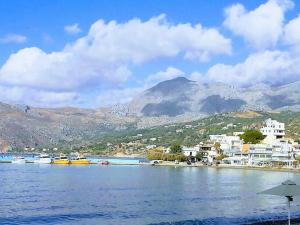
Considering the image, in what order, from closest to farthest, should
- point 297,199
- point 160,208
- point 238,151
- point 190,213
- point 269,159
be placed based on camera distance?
point 190,213
point 160,208
point 297,199
point 269,159
point 238,151

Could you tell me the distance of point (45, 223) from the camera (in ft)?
156

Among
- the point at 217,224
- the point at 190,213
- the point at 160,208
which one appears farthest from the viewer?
the point at 160,208

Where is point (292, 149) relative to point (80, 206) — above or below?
above

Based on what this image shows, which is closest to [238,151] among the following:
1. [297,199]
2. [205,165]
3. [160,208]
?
[205,165]

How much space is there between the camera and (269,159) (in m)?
178

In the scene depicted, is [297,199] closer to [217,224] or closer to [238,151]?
[217,224]

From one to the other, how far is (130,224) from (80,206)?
1445 centimetres

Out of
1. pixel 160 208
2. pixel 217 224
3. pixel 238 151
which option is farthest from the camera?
pixel 238 151

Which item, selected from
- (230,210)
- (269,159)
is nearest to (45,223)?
(230,210)

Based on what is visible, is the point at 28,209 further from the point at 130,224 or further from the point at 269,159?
the point at 269,159

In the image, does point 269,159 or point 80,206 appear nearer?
point 80,206

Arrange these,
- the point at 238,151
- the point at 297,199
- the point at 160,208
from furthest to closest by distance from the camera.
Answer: the point at 238,151, the point at 297,199, the point at 160,208

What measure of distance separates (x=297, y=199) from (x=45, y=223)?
118 feet

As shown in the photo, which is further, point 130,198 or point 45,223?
point 130,198
